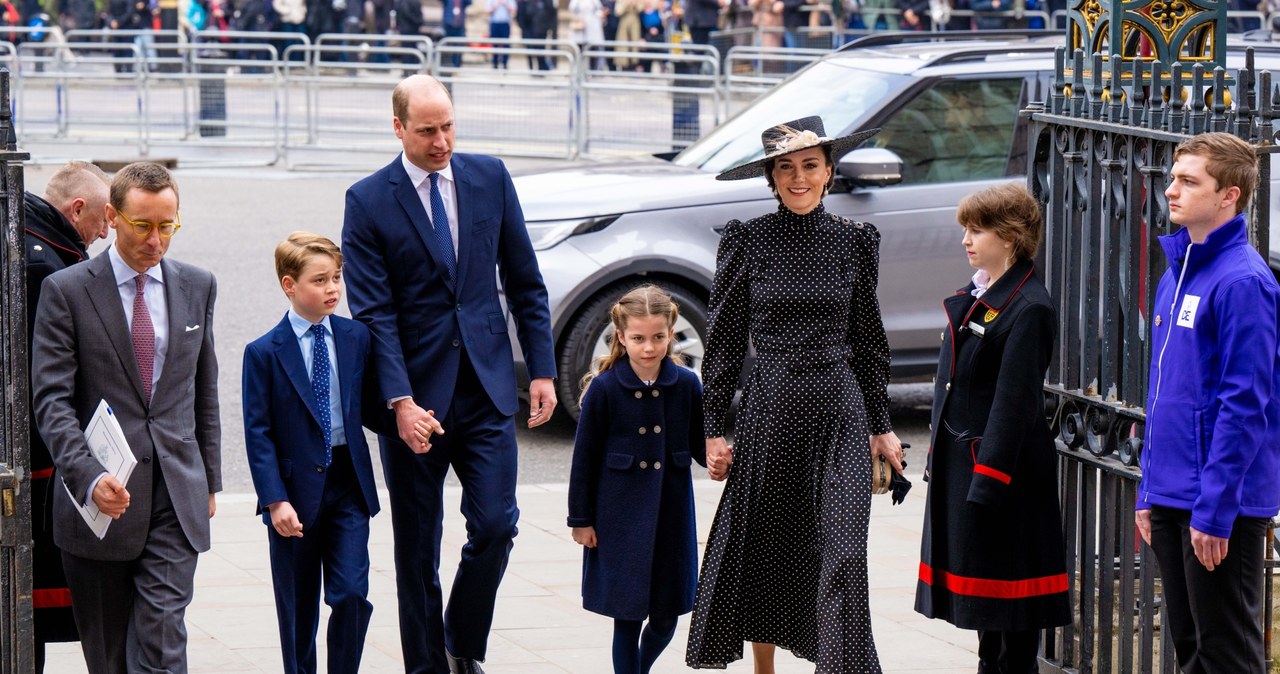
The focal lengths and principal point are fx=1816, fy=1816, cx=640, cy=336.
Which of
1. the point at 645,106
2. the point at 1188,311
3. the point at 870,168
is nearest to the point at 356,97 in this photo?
the point at 645,106

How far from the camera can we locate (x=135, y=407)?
481cm

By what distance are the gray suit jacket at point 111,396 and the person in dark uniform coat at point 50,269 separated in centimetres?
21

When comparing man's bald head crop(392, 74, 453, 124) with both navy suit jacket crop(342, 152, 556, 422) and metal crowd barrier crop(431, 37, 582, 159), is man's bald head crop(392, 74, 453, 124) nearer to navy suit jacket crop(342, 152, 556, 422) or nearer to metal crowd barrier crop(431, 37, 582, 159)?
navy suit jacket crop(342, 152, 556, 422)

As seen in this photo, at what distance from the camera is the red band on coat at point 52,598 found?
16.8 ft

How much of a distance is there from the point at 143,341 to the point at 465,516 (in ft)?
4.05

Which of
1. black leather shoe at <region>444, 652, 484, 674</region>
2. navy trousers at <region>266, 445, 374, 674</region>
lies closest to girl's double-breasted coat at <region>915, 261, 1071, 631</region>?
black leather shoe at <region>444, 652, 484, 674</region>

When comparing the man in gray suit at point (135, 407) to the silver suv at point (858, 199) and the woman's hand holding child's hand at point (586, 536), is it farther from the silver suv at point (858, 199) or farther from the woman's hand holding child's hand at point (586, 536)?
the silver suv at point (858, 199)

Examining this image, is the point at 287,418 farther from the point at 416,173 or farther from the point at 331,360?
the point at 416,173

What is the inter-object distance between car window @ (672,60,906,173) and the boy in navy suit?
446cm

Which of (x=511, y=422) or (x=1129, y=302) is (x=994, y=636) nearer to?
(x=1129, y=302)

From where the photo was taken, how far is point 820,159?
5.25 m

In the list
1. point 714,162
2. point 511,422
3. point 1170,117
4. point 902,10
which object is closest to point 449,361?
point 511,422

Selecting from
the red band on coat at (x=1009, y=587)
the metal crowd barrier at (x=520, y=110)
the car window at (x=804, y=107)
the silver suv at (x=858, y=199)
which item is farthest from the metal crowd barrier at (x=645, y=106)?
the red band on coat at (x=1009, y=587)

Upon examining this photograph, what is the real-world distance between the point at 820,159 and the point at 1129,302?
958 millimetres
